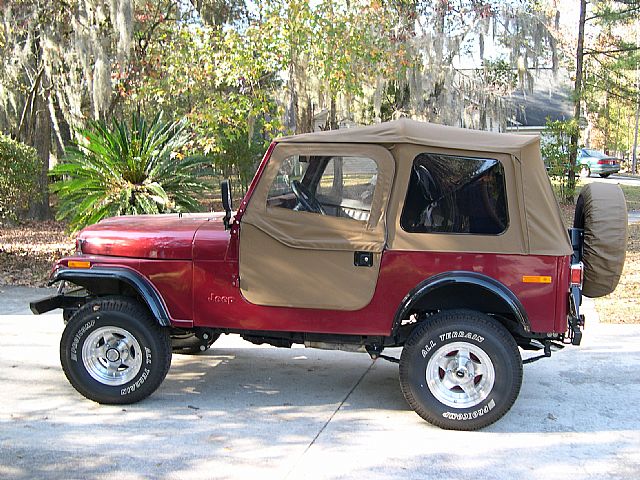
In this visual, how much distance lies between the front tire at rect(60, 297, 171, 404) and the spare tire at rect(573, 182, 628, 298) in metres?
3.13

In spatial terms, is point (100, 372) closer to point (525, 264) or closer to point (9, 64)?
point (525, 264)

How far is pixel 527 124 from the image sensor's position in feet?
132

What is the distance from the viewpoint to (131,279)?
17.9 ft

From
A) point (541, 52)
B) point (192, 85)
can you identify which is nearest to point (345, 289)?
point (192, 85)

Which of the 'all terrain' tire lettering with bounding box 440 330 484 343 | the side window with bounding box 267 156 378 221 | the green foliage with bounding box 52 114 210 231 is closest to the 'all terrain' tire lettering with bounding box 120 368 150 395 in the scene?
the side window with bounding box 267 156 378 221

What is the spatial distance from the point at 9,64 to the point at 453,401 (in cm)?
1639

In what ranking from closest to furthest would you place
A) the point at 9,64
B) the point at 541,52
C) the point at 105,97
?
the point at 105,97
the point at 9,64
the point at 541,52

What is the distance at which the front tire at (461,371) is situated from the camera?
198 inches

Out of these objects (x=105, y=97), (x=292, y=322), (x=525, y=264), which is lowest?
(x=292, y=322)

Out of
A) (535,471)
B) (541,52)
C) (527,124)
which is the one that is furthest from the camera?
(527,124)

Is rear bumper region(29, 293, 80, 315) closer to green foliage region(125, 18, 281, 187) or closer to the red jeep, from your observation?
the red jeep

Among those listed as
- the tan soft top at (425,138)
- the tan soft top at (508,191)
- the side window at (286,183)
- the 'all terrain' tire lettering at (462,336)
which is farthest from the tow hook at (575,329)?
the side window at (286,183)

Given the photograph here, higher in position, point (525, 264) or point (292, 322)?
point (525, 264)

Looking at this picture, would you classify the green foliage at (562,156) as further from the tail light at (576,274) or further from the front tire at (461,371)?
the front tire at (461,371)
